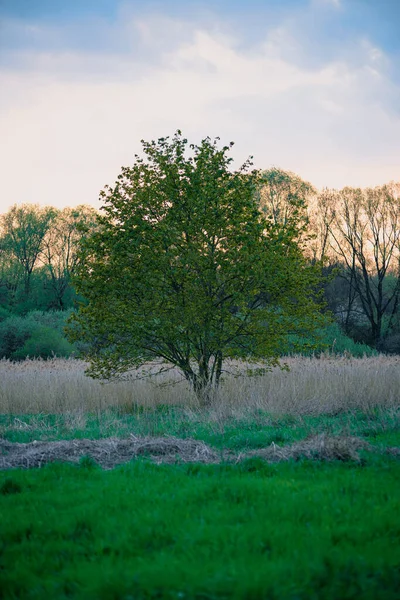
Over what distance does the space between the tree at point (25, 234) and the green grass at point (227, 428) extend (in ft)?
123

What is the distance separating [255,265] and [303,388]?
352 cm

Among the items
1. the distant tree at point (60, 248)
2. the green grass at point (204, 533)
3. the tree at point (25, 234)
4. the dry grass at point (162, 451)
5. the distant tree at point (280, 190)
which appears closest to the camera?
the green grass at point (204, 533)

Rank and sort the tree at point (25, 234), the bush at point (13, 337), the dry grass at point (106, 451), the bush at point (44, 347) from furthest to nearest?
the tree at point (25, 234) → the bush at point (13, 337) → the bush at point (44, 347) → the dry grass at point (106, 451)

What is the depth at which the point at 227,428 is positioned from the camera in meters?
9.84

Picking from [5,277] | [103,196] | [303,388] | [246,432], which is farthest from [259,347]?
[5,277]

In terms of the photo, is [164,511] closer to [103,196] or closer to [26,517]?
[26,517]

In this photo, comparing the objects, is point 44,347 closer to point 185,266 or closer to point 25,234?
point 185,266

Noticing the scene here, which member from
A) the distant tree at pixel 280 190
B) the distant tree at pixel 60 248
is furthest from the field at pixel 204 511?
the distant tree at pixel 60 248

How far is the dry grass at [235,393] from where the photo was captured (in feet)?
39.7

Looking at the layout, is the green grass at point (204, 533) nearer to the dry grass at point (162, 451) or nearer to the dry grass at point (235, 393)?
the dry grass at point (162, 451)

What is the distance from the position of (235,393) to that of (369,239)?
27.0 metres

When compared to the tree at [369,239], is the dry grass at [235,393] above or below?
below

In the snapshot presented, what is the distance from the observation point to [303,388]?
518 inches

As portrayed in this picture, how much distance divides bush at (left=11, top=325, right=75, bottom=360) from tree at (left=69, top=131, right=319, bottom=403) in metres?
17.9
